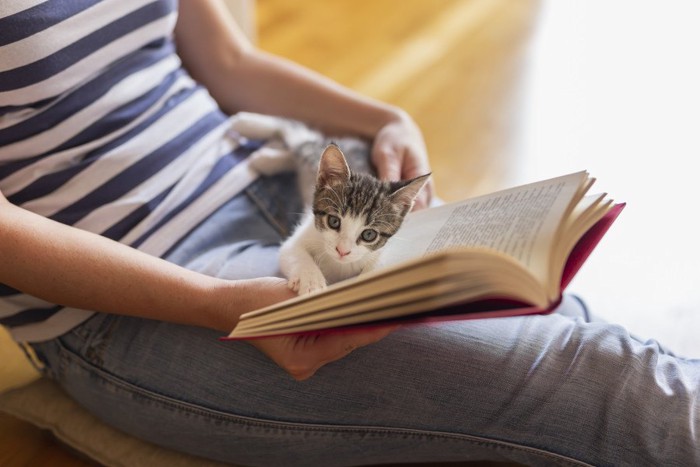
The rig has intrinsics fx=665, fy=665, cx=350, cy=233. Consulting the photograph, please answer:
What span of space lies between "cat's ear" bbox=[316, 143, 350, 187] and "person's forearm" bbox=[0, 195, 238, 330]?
0.75 ft

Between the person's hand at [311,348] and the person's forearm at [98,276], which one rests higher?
the person's forearm at [98,276]

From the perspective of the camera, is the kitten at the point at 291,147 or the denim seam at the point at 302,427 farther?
the kitten at the point at 291,147

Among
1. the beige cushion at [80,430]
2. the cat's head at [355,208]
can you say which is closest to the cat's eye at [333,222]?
the cat's head at [355,208]

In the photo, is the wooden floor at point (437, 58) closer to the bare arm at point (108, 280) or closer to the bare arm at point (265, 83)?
the bare arm at point (265, 83)

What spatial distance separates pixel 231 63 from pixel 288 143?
0.64ft

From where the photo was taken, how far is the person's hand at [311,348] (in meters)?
0.83

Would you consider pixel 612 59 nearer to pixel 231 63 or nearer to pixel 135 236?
pixel 231 63

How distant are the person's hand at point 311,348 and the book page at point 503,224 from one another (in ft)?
0.41

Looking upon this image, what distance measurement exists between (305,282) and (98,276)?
28cm

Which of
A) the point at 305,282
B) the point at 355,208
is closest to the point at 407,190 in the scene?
the point at 355,208

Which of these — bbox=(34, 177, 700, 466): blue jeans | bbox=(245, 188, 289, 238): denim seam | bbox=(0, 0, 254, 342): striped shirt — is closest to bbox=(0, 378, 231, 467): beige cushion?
bbox=(34, 177, 700, 466): blue jeans

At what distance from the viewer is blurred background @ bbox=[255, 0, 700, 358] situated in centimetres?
171

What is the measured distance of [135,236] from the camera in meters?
1.04

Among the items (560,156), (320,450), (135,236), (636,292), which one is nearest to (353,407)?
(320,450)
